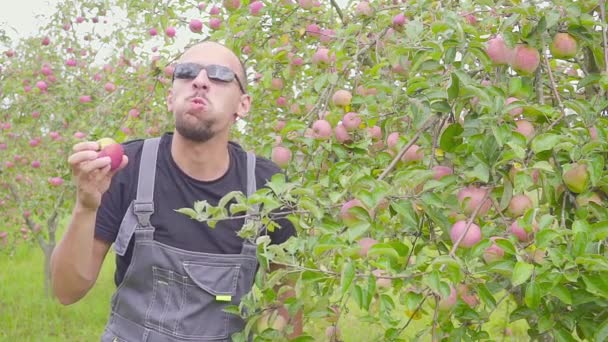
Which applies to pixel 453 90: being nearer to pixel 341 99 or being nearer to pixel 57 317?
pixel 341 99

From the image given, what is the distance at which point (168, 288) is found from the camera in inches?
67.9

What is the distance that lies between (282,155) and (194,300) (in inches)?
15.8

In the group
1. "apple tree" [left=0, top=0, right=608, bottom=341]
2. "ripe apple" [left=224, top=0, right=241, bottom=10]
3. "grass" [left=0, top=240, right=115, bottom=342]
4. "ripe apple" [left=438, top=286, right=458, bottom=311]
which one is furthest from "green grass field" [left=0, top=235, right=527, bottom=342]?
"ripe apple" [left=438, top=286, right=458, bottom=311]

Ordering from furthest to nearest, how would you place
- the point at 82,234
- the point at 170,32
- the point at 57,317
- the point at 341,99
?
the point at 57,317, the point at 170,32, the point at 341,99, the point at 82,234

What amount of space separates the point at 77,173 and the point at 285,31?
3.38ft

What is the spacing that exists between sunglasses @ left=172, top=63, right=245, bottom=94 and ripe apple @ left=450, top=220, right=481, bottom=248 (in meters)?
0.78

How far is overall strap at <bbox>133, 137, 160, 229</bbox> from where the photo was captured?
1703 millimetres

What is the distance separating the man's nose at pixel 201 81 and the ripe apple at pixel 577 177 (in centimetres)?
89

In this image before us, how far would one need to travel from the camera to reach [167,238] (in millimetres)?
1732

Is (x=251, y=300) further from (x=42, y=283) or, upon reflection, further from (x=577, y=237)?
(x=42, y=283)

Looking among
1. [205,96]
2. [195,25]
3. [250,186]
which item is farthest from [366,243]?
[195,25]

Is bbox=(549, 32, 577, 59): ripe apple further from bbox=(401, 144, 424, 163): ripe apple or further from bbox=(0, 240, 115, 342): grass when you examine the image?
bbox=(0, 240, 115, 342): grass

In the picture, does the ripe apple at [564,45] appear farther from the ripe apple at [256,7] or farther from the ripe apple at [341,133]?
the ripe apple at [256,7]

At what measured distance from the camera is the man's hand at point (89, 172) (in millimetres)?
1377
